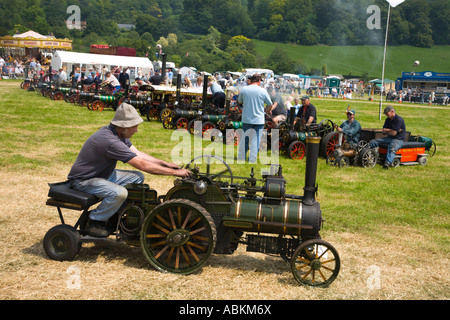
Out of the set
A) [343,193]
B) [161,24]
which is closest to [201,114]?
[343,193]

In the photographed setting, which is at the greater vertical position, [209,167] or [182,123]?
[209,167]

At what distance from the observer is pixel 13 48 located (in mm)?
55312

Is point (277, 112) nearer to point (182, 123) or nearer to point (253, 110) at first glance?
point (253, 110)

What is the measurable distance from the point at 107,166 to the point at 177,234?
1.03 m

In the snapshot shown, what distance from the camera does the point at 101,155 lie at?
15.0ft

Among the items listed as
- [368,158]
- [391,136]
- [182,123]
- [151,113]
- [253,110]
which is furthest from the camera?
[151,113]

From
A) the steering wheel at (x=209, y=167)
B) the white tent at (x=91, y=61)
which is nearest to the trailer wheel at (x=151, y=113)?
the steering wheel at (x=209, y=167)

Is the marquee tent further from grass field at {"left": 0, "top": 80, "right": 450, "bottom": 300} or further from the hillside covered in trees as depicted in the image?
grass field at {"left": 0, "top": 80, "right": 450, "bottom": 300}

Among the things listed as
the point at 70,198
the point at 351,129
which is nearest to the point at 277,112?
the point at 351,129

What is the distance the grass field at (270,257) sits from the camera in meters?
4.08

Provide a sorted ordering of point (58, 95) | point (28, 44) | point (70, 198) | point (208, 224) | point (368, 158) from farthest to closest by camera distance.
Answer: point (28, 44) < point (58, 95) < point (368, 158) < point (70, 198) < point (208, 224)

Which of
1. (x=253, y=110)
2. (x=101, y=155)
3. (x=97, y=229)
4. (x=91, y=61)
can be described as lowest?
(x=97, y=229)

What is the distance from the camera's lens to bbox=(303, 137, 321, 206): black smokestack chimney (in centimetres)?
424

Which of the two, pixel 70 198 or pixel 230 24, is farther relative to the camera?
pixel 230 24
